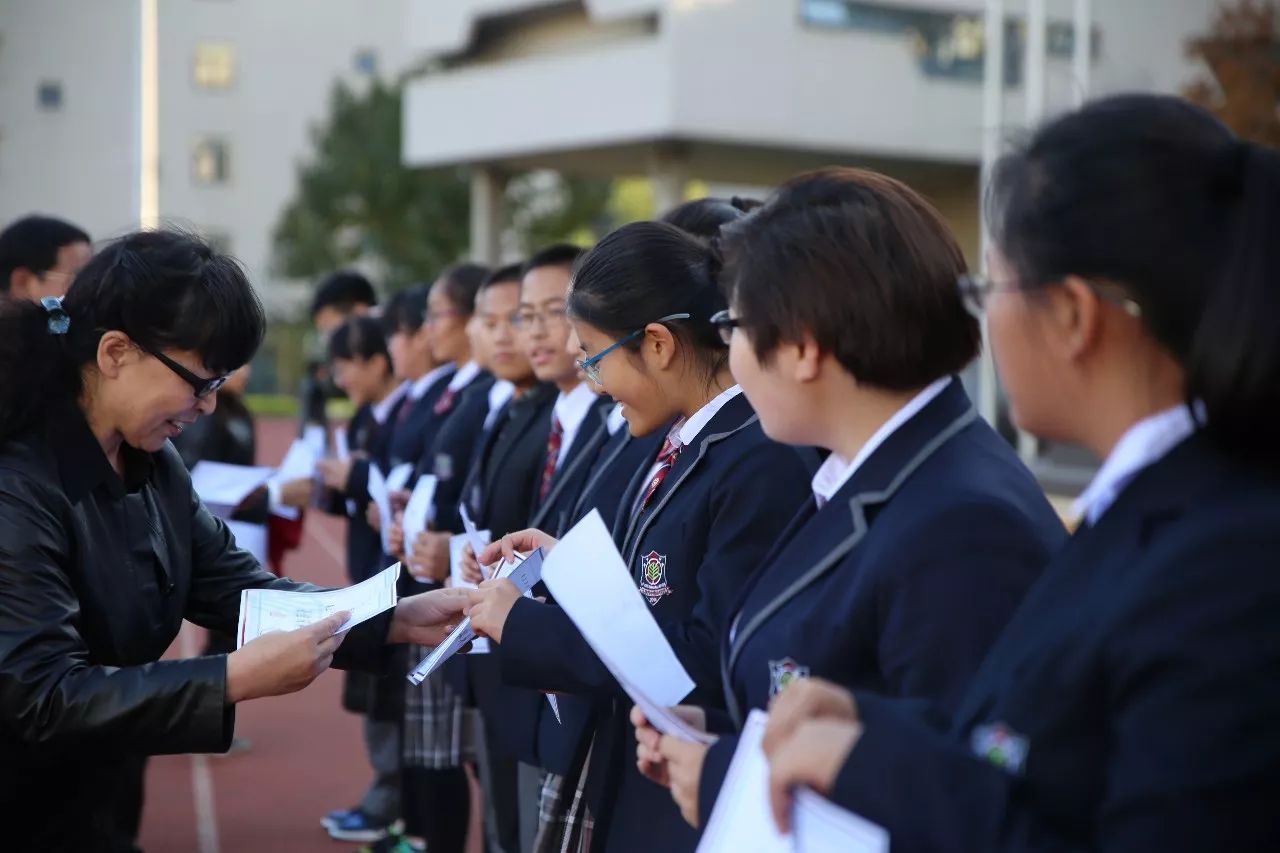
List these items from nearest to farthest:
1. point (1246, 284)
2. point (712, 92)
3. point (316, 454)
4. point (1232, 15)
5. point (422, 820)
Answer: point (1246, 284), point (422, 820), point (316, 454), point (1232, 15), point (712, 92)

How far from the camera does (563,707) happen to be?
9.84 ft

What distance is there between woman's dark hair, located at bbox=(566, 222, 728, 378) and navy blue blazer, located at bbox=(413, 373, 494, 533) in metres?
2.35

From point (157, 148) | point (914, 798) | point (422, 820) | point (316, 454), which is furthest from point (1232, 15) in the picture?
point (157, 148)

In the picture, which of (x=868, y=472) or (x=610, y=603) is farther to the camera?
(x=610, y=603)

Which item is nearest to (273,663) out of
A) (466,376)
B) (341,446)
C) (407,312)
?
(466,376)

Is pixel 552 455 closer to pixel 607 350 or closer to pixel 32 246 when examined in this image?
pixel 607 350

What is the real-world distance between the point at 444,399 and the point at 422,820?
178 centimetres

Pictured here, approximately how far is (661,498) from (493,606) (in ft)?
1.32

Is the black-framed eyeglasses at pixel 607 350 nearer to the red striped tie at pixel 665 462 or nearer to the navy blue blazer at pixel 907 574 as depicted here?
the red striped tie at pixel 665 462

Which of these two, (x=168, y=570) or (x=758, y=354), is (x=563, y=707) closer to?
(x=168, y=570)

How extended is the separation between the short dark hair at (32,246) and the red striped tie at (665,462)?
10.1 ft

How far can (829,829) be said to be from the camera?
154 centimetres

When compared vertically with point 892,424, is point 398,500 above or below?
below

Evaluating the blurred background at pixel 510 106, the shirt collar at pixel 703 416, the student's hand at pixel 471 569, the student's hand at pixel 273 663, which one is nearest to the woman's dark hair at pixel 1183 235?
the blurred background at pixel 510 106
